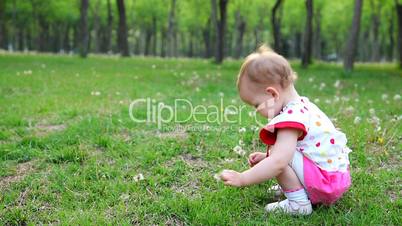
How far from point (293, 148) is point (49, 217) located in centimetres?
206

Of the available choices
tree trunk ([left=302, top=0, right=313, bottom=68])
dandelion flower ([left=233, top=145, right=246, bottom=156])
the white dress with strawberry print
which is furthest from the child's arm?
tree trunk ([left=302, top=0, right=313, bottom=68])

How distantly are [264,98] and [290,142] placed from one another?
1.33 ft

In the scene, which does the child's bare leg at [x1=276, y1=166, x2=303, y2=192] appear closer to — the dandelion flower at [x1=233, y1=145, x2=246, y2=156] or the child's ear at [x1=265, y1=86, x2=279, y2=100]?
the child's ear at [x1=265, y1=86, x2=279, y2=100]

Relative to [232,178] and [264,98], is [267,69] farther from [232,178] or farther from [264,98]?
[232,178]

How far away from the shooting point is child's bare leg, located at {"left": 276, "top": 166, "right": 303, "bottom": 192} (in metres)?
3.40

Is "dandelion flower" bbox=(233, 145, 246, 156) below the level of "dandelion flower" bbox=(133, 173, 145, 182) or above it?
above

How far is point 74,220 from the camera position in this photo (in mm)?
3506

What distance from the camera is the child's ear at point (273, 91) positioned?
3.32m

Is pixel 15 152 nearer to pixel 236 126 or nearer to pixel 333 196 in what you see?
pixel 236 126

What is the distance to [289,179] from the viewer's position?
11.3 feet

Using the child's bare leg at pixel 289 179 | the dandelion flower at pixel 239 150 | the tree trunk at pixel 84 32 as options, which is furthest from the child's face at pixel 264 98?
the tree trunk at pixel 84 32

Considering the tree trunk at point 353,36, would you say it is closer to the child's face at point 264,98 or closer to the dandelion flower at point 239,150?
the dandelion flower at point 239,150

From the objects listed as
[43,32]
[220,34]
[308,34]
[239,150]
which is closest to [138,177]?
[239,150]

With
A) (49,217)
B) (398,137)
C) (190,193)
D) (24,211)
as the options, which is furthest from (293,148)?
(398,137)
